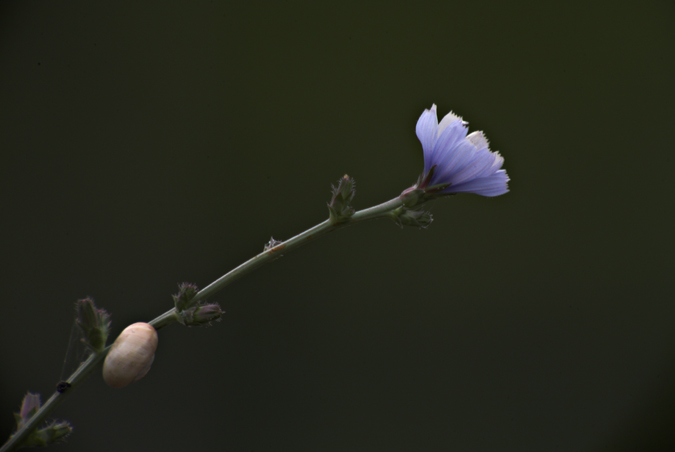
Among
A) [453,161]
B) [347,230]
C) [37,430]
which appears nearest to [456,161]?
[453,161]

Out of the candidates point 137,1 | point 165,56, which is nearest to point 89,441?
point 165,56

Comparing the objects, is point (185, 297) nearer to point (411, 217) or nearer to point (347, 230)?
point (411, 217)

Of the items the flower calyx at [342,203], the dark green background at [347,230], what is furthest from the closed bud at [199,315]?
the dark green background at [347,230]

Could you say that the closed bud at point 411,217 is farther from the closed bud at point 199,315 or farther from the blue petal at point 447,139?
the closed bud at point 199,315

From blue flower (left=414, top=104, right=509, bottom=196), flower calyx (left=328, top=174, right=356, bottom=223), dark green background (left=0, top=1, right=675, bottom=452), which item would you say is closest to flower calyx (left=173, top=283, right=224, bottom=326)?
flower calyx (left=328, top=174, right=356, bottom=223)

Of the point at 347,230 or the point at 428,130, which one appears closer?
the point at 428,130

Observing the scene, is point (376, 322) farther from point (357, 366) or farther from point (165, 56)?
point (165, 56)

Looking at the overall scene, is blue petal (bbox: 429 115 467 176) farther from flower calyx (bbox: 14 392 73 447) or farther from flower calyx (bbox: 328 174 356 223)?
flower calyx (bbox: 14 392 73 447)
